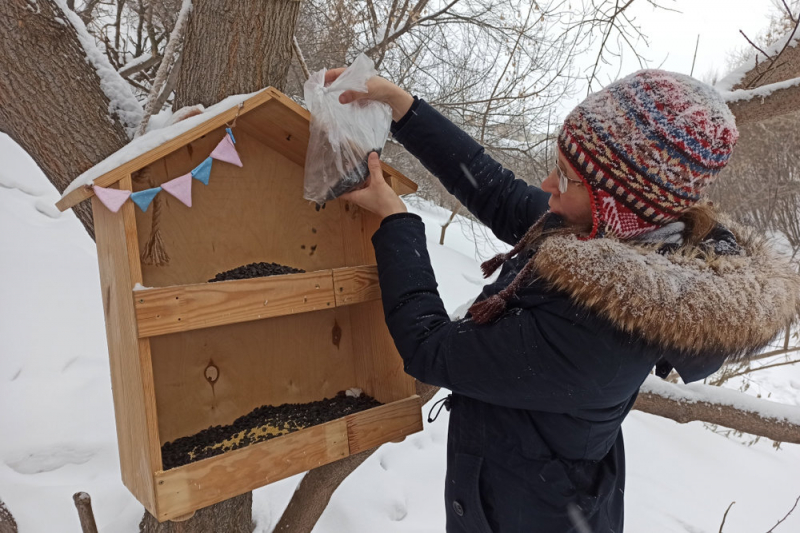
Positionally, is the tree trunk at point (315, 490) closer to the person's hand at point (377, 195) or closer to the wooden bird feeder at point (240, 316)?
the wooden bird feeder at point (240, 316)

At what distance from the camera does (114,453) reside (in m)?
3.39

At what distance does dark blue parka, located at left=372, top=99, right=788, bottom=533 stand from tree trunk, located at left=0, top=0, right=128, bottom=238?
89 cm

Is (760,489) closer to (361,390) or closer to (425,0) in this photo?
(361,390)

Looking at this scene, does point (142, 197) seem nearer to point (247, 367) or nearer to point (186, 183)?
point (186, 183)

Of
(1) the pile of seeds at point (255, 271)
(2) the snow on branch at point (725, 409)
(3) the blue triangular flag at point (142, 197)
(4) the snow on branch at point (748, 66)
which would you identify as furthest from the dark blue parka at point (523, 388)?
(4) the snow on branch at point (748, 66)

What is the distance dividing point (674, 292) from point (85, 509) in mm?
1799

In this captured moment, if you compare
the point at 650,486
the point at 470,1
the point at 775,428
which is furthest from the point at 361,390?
the point at 470,1

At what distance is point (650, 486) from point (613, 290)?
11.3 feet

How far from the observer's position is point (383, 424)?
5.02ft

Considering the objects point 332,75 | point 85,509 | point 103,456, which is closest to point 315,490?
point 85,509

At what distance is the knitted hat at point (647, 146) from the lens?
102 centimetres

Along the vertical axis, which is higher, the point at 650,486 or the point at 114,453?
the point at 114,453

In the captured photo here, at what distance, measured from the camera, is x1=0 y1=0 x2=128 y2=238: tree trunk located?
4.61 feet

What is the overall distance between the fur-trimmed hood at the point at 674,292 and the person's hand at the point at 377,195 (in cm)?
40
